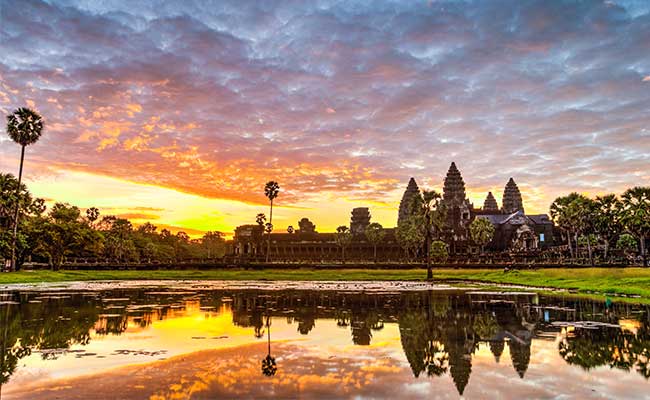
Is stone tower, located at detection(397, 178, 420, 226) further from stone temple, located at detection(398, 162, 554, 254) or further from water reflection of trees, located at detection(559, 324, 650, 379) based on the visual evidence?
water reflection of trees, located at detection(559, 324, 650, 379)

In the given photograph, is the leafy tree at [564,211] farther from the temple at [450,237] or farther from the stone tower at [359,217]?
the stone tower at [359,217]

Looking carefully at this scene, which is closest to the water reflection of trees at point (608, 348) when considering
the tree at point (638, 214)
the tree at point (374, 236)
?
the tree at point (638, 214)

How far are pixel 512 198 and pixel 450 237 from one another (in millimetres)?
43213

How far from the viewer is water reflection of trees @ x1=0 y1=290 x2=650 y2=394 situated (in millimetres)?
11703

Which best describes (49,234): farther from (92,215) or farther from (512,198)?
(512,198)

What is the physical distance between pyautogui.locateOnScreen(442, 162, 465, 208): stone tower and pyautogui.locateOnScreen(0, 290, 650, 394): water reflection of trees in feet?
343

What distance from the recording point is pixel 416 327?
1672 centimetres

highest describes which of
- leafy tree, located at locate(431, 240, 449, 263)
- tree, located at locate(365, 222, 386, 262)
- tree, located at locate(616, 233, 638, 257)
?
tree, located at locate(365, 222, 386, 262)

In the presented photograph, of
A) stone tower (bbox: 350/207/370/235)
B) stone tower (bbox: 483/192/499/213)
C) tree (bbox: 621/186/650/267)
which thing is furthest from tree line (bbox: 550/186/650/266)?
stone tower (bbox: 350/207/370/235)

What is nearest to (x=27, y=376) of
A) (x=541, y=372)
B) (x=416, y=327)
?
(x=541, y=372)

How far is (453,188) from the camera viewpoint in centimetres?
13275

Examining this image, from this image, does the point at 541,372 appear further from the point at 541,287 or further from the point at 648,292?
the point at 541,287

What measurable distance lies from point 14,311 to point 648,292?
3133 centimetres

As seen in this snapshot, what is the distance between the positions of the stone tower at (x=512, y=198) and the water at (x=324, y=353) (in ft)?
430
